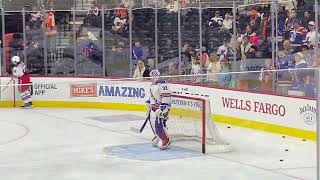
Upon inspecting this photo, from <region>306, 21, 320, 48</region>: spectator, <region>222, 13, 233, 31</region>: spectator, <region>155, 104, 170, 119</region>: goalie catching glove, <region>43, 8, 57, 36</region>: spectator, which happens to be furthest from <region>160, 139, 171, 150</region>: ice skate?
<region>43, 8, 57, 36</region>: spectator

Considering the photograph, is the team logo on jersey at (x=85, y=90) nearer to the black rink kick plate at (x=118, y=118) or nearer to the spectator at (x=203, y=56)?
the black rink kick plate at (x=118, y=118)

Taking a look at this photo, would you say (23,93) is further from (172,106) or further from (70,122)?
(172,106)

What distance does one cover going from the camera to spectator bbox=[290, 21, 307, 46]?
13.4 meters

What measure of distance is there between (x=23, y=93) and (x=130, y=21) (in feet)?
11.4

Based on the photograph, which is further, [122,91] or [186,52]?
[122,91]

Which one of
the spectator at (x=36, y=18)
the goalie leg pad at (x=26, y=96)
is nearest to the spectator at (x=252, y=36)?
the goalie leg pad at (x=26, y=96)

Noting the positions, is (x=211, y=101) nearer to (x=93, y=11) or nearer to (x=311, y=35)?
(x=311, y=35)

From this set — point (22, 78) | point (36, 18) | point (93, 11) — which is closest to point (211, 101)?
point (93, 11)

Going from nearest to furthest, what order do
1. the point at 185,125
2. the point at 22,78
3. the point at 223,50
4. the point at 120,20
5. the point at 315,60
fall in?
the point at 185,125
the point at 315,60
the point at 223,50
the point at 120,20
the point at 22,78

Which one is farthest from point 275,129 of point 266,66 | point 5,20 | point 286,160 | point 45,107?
point 5,20

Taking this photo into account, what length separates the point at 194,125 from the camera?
1148cm

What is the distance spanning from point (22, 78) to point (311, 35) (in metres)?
8.57

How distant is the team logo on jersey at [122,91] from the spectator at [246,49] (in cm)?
324

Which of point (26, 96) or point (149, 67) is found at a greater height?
point (149, 67)
